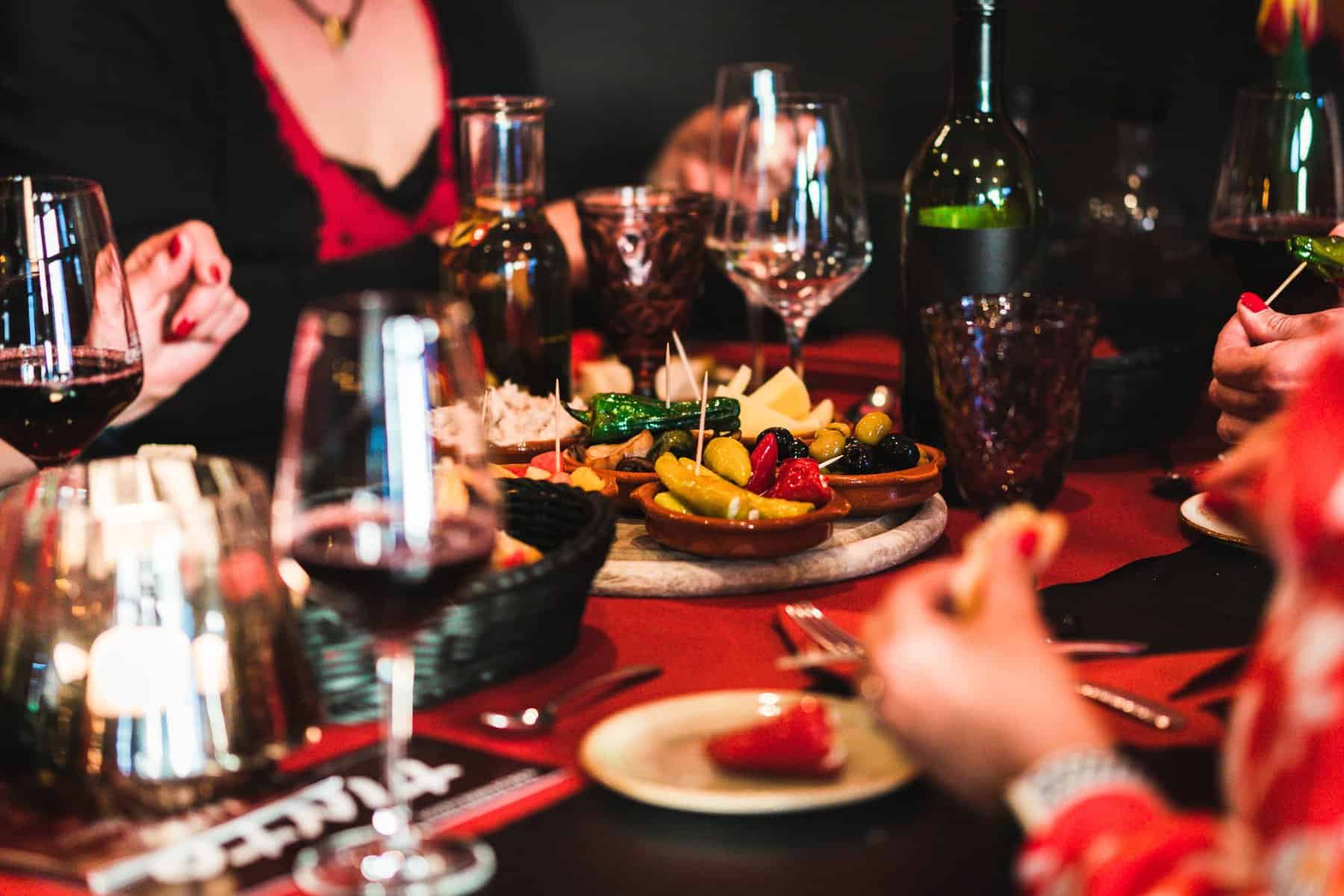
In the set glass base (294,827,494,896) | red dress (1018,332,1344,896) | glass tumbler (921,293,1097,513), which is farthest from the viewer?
glass tumbler (921,293,1097,513)

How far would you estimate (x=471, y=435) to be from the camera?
68cm

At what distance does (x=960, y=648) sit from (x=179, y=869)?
14.3 inches

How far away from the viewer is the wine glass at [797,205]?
149cm

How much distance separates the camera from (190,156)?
7.68ft

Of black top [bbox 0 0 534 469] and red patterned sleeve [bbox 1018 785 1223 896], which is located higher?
black top [bbox 0 0 534 469]

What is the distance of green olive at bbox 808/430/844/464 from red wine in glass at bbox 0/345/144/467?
53 cm

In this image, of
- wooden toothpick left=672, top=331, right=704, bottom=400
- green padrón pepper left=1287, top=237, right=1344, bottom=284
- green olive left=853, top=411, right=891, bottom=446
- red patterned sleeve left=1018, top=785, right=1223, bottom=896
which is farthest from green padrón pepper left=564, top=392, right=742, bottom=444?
red patterned sleeve left=1018, top=785, right=1223, bottom=896

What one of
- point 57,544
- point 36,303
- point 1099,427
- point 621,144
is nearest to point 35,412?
point 36,303

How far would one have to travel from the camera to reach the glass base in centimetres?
65

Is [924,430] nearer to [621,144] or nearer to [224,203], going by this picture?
[224,203]

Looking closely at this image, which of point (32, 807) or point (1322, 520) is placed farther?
point (32, 807)

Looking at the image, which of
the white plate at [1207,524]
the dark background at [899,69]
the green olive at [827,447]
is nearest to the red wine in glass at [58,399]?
the green olive at [827,447]

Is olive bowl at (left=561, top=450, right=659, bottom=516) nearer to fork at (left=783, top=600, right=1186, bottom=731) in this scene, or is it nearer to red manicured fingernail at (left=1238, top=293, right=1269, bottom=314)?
fork at (left=783, top=600, right=1186, bottom=731)

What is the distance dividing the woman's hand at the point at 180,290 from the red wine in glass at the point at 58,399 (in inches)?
20.9
